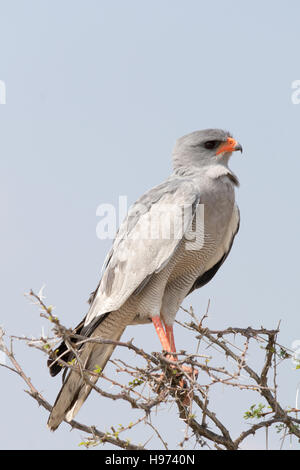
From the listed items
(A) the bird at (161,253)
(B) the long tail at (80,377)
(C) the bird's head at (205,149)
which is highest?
(C) the bird's head at (205,149)

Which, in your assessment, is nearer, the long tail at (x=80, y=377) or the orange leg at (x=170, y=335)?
the long tail at (x=80, y=377)

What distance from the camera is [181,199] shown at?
5.25 meters

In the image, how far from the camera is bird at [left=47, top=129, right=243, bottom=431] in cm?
518

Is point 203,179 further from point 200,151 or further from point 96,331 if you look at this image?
point 96,331

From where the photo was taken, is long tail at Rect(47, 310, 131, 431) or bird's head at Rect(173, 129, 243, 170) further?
bird's head at Rect(173, 129, 243, 170)

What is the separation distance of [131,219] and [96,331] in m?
0.96

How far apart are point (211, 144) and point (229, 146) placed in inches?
6.2

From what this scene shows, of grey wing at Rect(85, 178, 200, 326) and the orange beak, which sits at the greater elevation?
the orange beak

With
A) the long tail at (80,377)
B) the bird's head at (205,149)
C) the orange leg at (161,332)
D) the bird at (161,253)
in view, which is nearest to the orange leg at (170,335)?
A: the bird at (161,253)

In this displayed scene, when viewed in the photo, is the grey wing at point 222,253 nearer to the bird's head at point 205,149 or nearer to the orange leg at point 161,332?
the bird's head at point 205,149

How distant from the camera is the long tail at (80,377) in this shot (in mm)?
5062

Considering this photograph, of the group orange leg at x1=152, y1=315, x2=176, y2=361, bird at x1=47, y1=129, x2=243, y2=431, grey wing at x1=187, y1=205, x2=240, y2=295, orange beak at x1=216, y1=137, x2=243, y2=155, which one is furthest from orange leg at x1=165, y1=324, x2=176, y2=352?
orange beak at x1=216, y1=137, x2=243, y2=155

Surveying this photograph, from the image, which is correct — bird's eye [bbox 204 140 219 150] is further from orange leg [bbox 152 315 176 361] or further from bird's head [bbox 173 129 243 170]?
orange leg [bbox 152 315 176 361]
